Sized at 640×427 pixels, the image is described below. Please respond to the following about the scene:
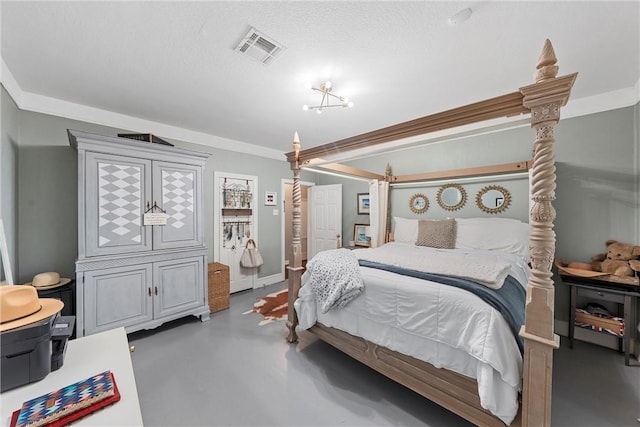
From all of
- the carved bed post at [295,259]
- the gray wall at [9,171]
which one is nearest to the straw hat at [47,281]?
the gray wall at [9,171]

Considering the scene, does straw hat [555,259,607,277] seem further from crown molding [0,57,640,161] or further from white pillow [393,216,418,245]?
crown molding [0,57,640,161]

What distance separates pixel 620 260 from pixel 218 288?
4.50m

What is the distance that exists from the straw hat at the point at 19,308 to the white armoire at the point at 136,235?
183 cm

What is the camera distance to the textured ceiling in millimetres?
1474

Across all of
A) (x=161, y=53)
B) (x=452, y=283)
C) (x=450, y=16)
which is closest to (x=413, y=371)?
(x=452, y=283)

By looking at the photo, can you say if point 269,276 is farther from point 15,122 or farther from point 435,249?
point 15,122

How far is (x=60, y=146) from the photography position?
2664 millimetres

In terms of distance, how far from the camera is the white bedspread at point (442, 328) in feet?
4.34

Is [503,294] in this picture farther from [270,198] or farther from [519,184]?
[270,198]

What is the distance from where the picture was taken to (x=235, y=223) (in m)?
4.21

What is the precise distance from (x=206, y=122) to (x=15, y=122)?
5.69 feet

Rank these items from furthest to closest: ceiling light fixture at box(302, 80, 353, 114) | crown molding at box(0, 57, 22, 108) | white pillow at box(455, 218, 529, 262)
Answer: white pillow at box(455, 218, 529, 262) → ceiling light fixture at box(302, 80, 353, 114) → crown molding at box(0, 57, 22, 108)

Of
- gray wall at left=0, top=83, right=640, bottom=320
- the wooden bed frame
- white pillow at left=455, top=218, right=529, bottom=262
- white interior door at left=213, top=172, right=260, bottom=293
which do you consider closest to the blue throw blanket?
the wooden bed frame

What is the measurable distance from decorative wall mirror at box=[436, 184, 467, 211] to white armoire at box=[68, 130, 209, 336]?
11.1 ft
